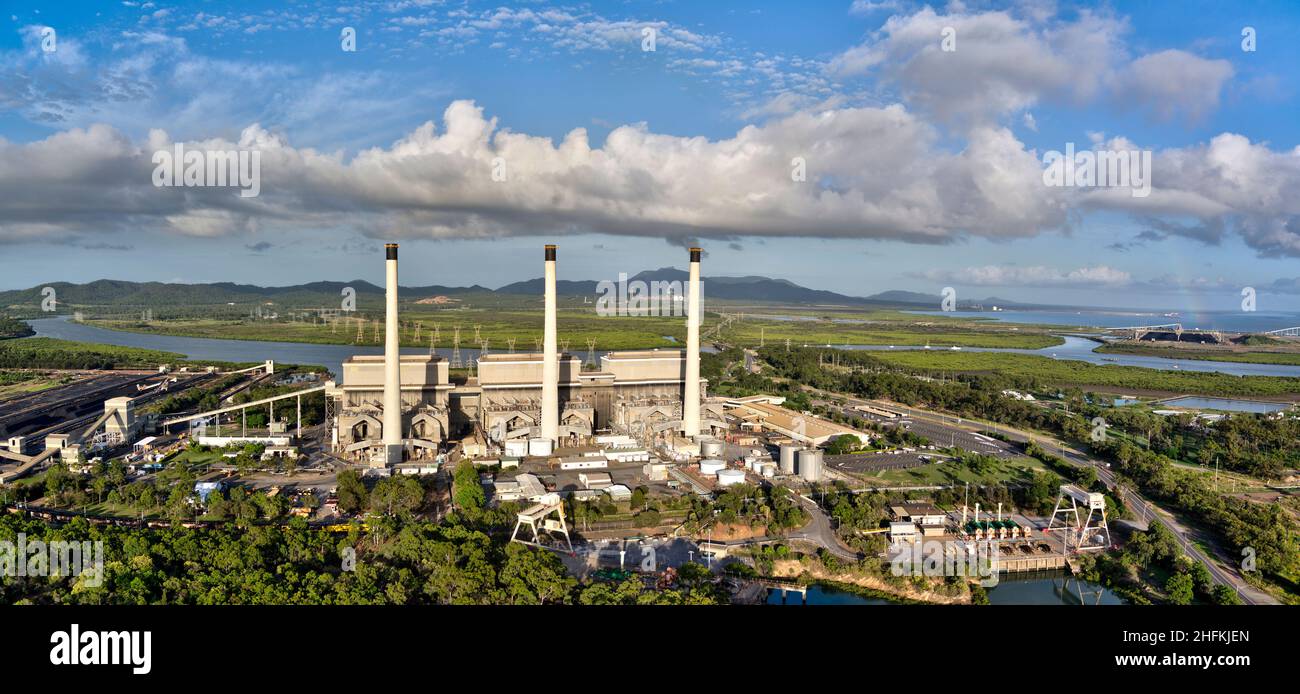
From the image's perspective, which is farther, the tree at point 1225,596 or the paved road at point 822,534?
the paved road at point 822,534

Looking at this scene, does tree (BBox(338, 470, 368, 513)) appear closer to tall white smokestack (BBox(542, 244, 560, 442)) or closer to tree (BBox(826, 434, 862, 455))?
tall white smokestack (BBox(542, 244, 560, 442))

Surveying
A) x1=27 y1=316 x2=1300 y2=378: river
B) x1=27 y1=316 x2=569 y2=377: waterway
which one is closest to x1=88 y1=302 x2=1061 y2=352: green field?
x1=27 y1=316 x2=569 y2=377: waterway

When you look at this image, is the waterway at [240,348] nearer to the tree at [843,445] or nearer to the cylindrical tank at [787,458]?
the tree at [843,445]

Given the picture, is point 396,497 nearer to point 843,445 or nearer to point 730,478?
point 730,478

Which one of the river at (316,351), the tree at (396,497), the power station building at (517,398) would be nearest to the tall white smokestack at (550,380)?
the power station building at (517,398)

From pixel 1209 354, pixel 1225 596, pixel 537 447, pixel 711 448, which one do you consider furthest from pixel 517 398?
pixel 1209 354
